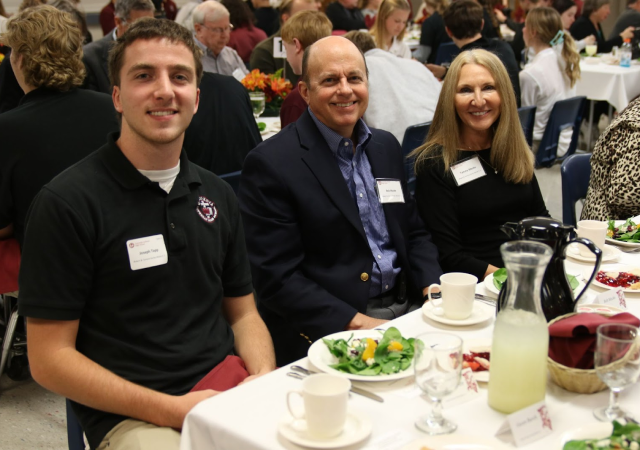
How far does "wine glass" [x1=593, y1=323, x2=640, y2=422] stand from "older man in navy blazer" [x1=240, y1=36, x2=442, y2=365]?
3.20ft

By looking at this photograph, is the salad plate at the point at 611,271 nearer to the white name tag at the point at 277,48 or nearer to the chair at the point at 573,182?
the chair at the point at 573,182

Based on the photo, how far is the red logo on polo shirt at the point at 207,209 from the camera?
180 centimetres

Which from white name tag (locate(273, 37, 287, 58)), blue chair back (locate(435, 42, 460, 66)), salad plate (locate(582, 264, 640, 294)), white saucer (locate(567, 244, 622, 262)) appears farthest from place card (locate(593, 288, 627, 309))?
blue chair back (locate(435, 42, 460, 66))

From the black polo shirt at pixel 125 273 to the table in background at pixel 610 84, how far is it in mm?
5618

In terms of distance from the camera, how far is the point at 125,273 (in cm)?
163

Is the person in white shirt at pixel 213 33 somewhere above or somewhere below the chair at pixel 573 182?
above

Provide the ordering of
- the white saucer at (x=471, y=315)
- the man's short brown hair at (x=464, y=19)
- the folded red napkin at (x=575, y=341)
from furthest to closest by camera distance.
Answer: the man's short brown hair at (x=464, y=19) → the white saucer at (x=471, y=315) → the folded red napkin at (x=575, y=341)

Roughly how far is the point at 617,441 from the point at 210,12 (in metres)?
4.25

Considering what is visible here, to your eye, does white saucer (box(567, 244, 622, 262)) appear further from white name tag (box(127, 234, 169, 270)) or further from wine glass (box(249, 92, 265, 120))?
wine glass (box(249, 92, 265, 120))

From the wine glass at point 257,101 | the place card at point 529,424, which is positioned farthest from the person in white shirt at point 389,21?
the place card at point 529,424

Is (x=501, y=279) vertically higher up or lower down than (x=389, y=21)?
lower down

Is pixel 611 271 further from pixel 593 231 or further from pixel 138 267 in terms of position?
pixel 138 267

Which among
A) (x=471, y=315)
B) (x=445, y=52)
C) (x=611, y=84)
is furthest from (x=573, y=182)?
(x=445, y=52)

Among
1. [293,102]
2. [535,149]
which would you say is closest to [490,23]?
[535,149]
